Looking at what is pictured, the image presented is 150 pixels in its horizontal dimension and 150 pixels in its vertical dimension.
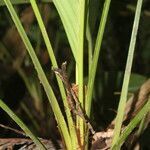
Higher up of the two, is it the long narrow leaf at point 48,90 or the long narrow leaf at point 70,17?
the long narrow leaf at point 70,17

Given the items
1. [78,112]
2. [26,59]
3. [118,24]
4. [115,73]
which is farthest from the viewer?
[118,24]

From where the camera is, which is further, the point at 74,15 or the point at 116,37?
the point at 116,37

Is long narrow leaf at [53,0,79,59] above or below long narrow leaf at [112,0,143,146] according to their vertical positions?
above

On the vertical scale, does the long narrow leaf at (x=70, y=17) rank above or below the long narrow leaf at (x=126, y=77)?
above

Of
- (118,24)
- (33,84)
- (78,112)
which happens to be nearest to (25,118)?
(33,84)

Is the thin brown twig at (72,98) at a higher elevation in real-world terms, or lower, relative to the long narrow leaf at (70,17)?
lower

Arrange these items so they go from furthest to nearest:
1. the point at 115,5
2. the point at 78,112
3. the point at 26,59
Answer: the point at 26,59
the point at 115,5
the point at 78,112

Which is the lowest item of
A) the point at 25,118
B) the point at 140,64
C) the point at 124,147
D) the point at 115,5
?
the point at 124,147

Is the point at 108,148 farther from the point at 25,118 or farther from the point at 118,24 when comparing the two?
the point at 118,24

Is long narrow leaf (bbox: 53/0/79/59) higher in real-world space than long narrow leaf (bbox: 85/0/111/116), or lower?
higher

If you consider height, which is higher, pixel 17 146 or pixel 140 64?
pixel 140 64
